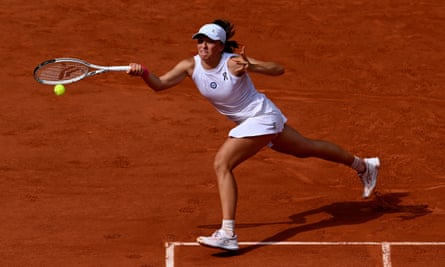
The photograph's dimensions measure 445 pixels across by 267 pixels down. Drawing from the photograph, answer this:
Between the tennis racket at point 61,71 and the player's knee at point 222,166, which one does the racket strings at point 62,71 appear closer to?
the tennis racket at point 61,71

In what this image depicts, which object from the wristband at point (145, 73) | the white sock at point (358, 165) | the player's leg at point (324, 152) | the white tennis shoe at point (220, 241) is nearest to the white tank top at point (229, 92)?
the player's leg at point (324, 152)

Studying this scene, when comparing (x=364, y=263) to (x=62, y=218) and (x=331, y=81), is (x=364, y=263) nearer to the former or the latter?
(x=62, y=218)

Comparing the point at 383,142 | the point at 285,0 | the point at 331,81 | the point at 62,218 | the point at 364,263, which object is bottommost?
the point at 364,263

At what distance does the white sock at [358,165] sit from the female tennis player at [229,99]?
3.01 ft

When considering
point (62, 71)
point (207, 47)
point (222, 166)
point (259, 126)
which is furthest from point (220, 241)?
point (62, 71)

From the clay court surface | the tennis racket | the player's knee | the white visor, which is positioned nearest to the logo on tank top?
the white visor

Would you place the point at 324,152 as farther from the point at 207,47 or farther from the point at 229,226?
the point at 207,47

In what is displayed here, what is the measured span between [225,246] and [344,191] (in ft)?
7.09

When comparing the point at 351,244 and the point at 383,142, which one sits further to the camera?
the point at 383,142

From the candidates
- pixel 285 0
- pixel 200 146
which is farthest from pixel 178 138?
pixel 285 0

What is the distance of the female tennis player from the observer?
9.87 m

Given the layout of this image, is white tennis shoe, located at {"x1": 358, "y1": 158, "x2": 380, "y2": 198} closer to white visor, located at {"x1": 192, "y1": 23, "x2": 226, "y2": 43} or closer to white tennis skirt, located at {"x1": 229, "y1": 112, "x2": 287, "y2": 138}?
white tennis skirt, located at {"x1": 229, "y1": 112, "x2": 287, "y2": 138}

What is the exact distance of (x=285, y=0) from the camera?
17609mm

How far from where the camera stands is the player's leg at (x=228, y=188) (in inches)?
389
